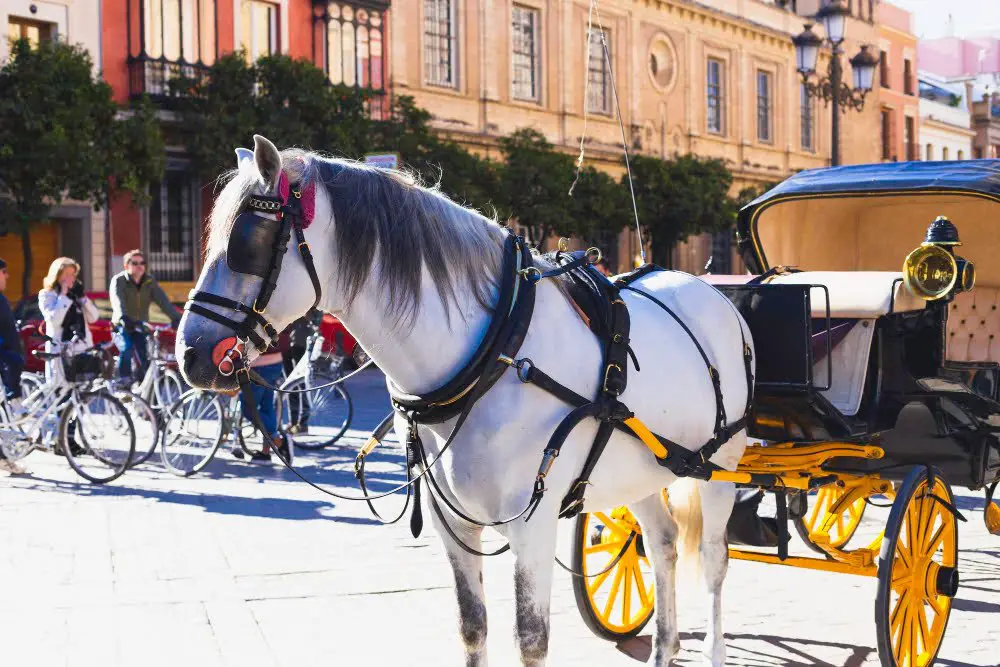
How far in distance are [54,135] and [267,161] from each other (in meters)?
16.0

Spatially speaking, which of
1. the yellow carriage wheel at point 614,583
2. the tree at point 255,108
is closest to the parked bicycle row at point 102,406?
the yellow carriage wheel at point 614,583

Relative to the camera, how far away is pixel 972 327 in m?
6.54

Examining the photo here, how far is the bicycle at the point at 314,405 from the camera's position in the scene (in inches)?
422

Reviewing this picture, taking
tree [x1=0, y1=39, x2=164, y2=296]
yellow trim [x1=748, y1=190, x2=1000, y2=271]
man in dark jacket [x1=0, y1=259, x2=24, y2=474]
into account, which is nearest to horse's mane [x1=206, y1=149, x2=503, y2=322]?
yellow trim [x1=748, y1=190, x2=1000, y2=271]

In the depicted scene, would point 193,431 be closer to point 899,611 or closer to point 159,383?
point 159,383

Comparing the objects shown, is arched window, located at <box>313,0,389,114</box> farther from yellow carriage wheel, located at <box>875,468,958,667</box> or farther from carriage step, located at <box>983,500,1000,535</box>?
yellow carriage wheel, located at <box>875,468,958,667</box>

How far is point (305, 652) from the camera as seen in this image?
479 cm

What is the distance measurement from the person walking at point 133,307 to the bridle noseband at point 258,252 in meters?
7.76

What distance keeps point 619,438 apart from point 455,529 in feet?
1.94

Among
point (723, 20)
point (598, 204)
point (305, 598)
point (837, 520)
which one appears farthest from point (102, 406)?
point (723, 20)

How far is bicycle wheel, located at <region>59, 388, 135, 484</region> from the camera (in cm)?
912

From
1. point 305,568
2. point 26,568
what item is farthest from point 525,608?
point 26,568

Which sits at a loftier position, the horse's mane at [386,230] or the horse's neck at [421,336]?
the horse's mane at [386,230]

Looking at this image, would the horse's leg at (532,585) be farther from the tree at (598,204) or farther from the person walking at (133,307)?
the tree at (598,204)
